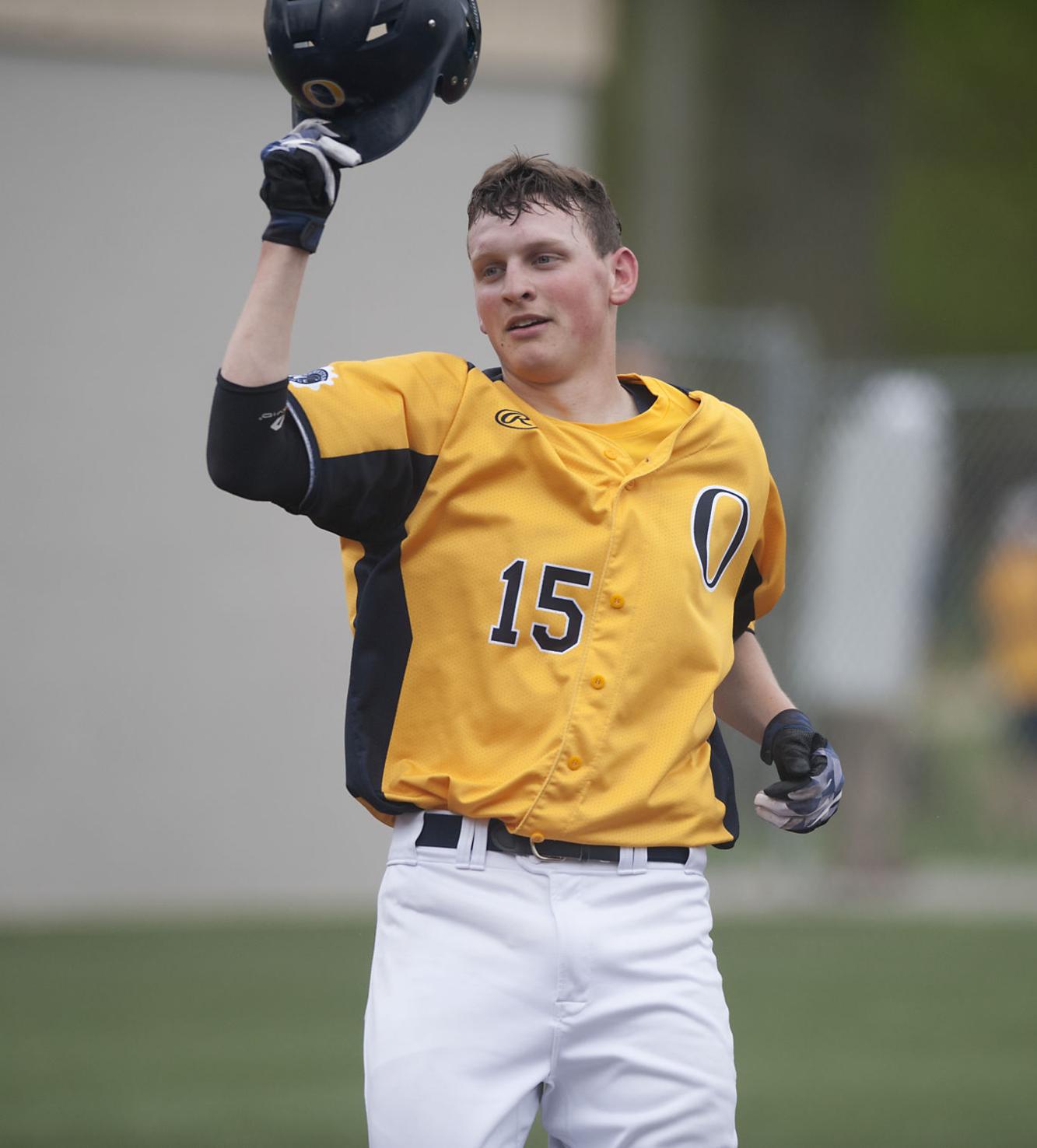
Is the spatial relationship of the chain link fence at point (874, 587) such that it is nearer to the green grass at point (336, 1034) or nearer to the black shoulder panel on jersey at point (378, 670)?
the green grass at point (336, 1034)

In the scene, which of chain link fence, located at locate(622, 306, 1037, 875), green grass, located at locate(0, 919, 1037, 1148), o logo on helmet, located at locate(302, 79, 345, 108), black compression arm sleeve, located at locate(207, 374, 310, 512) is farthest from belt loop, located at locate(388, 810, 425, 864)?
chain link fence, located at locate(622, 306, 1037, 875)

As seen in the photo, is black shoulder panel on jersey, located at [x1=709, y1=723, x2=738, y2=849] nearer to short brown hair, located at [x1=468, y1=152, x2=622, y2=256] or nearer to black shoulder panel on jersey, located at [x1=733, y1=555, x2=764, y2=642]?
black shoulder panel on jersey, located at [x1=733, y1=555, x2=764, y2=642]

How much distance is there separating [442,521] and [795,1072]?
339 centimetres

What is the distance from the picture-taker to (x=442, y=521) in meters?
2.80

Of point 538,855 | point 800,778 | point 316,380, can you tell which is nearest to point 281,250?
point 316,380

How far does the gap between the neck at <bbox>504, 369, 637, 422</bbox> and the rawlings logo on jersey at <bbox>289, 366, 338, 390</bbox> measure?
0.34m

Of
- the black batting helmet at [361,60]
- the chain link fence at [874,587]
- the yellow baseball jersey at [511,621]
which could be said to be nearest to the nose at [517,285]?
the yellow baseball jersey at [511,621]

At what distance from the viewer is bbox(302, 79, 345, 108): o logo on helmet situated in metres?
2.70

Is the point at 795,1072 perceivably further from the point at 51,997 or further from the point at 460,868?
the point at 460,868

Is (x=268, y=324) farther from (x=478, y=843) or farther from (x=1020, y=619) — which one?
(x=1020, y=619)

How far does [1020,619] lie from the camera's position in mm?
10695

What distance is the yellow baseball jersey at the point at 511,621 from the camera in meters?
2.73

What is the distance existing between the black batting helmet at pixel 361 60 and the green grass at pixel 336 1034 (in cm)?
304

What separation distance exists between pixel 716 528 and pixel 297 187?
2.94 ft
